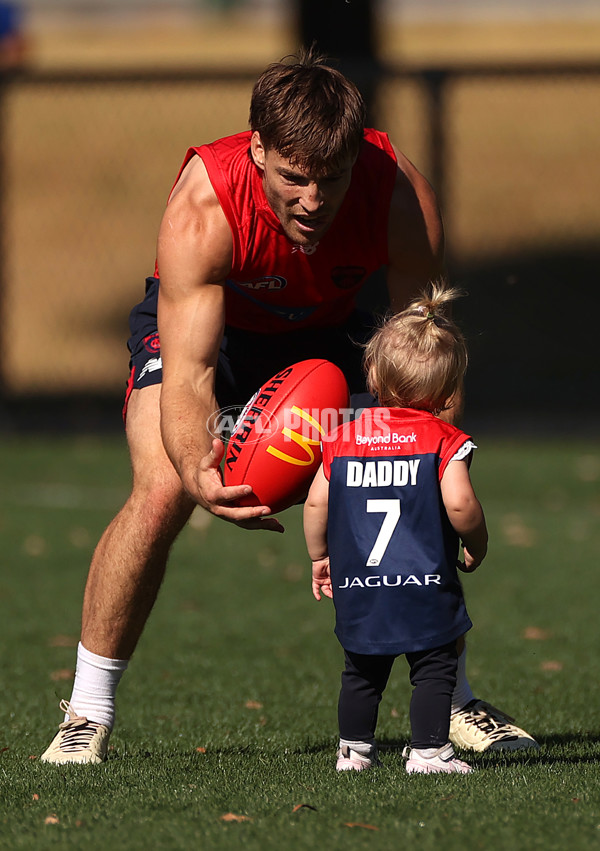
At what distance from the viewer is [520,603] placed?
6777mm

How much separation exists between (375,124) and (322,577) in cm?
930

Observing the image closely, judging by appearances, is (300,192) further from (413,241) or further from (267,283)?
(413,241)

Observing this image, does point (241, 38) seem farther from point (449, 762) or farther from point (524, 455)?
point (449, 762)

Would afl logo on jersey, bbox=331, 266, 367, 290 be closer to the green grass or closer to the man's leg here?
the man's leg

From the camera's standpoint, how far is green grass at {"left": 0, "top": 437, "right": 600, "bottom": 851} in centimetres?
326

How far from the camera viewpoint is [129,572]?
4.29 m

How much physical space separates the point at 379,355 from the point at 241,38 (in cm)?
3081

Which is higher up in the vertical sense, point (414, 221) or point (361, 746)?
point (414, 221)

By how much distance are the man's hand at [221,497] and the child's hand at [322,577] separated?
1.07 feet

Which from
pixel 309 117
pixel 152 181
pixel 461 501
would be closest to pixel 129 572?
pixel 461 501

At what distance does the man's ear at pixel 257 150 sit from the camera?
12.9 feet

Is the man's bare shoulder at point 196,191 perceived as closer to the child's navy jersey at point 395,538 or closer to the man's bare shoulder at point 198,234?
the man's bare shoulder at point 198,234

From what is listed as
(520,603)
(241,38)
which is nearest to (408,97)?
(241,38)

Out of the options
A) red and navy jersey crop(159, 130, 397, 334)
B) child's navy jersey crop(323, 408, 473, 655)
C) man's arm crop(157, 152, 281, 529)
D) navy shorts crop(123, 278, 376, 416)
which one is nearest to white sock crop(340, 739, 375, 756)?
child's navy jersey crop(323, 408, 473, 655)
